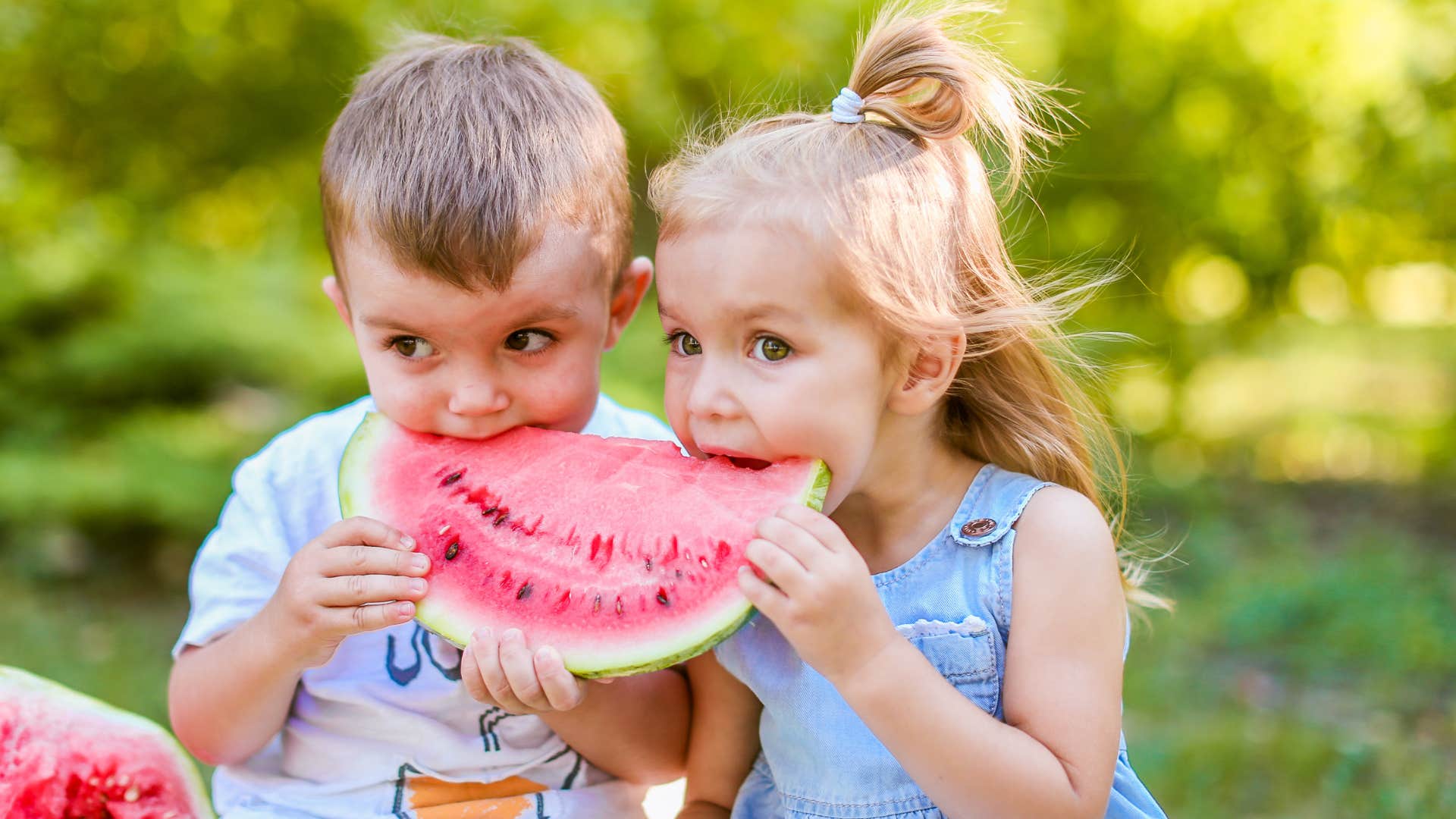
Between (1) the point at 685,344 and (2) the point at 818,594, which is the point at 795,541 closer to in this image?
(2) the point at 818,594

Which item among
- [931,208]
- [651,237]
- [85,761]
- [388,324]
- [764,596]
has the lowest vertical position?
[651,237]

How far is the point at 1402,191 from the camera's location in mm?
5520

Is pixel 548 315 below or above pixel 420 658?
above

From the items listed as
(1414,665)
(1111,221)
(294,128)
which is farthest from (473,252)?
(1111,221)

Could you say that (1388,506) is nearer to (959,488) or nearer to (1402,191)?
(1402,191)

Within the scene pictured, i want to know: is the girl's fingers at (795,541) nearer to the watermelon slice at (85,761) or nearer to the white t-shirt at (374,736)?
the white t-shirt at (374,736)

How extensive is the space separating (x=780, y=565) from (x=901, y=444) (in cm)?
43

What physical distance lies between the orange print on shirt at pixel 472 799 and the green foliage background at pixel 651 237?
256cm

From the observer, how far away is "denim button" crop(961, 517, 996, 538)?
1.74 metres

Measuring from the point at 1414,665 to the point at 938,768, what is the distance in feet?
10.2

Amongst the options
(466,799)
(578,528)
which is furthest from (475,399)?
(466,799)

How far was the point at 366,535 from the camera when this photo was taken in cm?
169

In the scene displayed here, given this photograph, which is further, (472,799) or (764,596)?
(472,799)

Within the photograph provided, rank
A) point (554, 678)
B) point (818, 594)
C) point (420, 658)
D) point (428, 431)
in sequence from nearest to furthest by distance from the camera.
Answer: point (818, 594)
point (554, 678)
point (428, 431)
point (420, 658)
